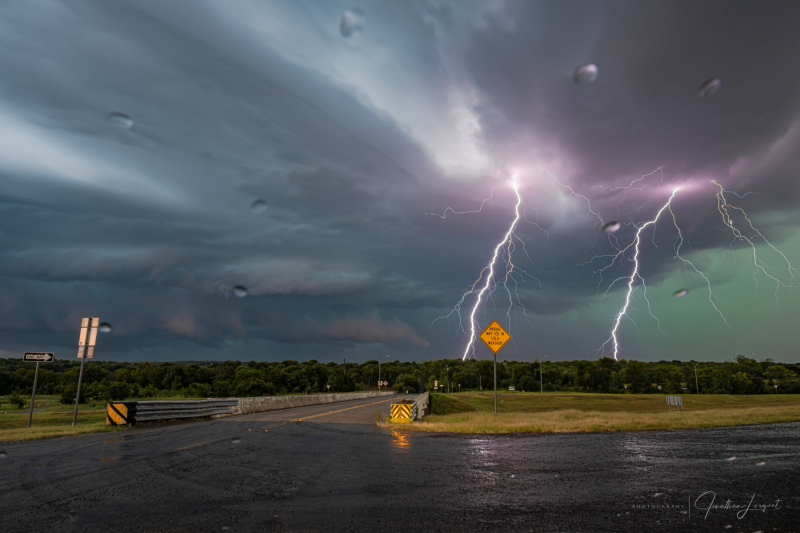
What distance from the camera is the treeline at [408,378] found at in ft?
292

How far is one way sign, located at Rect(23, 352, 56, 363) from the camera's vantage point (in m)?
18.1


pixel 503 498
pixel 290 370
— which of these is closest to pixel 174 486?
pixel 503 498

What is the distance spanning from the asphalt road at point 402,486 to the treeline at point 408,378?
6731 cm

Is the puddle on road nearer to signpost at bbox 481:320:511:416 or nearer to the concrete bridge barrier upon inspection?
signpost at bbox 481:320:511:416

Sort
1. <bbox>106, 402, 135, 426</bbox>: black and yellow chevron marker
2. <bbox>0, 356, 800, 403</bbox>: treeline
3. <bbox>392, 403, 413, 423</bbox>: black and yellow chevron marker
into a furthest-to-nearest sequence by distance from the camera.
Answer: <bbox>0, 356, 800, 403</bbox>: treeline
<bbox>392, 403, 413, 423</bbox>: black and yellow chevron marker
<bbox>106, 402, 135, 426</bbox>: black and yellow chevron marker

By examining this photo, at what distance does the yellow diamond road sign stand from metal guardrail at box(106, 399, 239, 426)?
52.3 feet

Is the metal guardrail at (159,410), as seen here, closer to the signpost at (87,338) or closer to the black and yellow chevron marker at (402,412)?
the signpost at (87,338)

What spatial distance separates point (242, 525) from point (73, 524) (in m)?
2.18

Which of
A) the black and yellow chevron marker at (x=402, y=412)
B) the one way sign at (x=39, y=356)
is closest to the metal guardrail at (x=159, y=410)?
the one way sign at (x=39, y=356)

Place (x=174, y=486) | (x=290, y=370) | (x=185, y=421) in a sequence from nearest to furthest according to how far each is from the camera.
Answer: (x=174, y=486)
(x=185, y=421)
(x=290, y=370)

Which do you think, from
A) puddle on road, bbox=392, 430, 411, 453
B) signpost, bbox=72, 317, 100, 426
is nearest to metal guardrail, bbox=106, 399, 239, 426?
signpost, bbox=72, 317, 100, 426

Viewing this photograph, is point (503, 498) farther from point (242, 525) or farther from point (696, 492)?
point (242, 525)

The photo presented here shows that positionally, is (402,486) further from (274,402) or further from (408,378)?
(408,378)

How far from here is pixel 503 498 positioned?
21.5 feet
